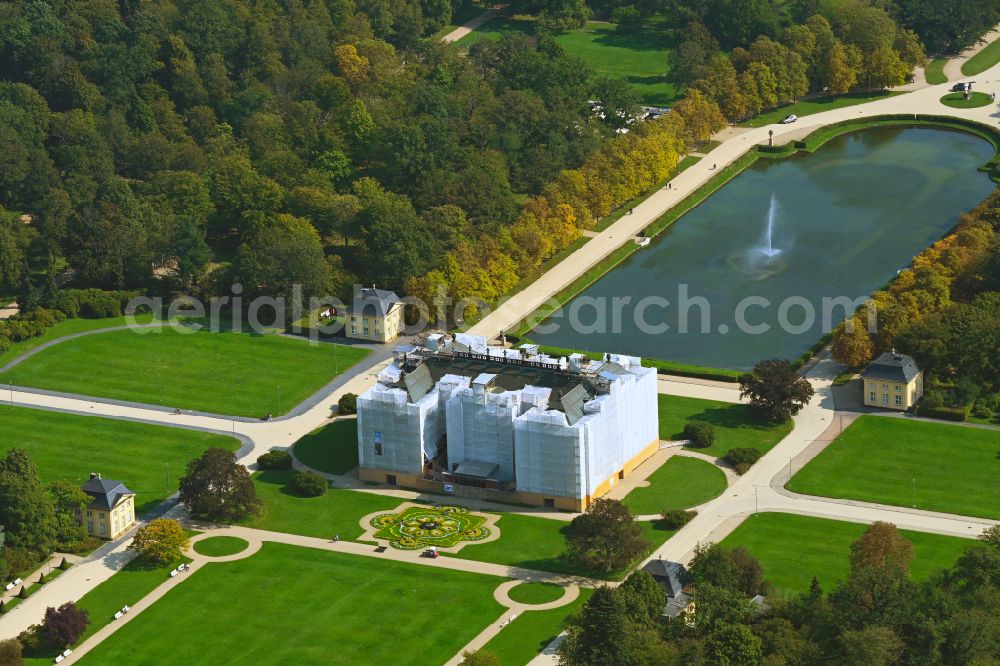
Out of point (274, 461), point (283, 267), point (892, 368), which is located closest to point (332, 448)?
point (274, 461)

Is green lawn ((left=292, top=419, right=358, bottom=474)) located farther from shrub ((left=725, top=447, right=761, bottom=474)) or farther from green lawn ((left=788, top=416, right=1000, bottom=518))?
green lawn ((left=788, top=416, right=1000, bottom=518))

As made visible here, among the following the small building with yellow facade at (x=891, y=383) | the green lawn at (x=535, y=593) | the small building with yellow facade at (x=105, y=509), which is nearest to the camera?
the green lawn at (x=535, y=593)

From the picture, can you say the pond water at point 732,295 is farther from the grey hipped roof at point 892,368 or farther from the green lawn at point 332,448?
the green lawn at point 332,448

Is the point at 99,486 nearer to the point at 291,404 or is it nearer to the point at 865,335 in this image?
the point at 291,404

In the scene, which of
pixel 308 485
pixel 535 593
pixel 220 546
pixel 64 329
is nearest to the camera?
pixel 535 593

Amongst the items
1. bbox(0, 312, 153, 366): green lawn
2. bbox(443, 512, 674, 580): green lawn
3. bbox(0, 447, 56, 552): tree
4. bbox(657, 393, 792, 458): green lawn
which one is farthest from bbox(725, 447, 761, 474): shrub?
bbox(0, 312, 153, 366): green lawn

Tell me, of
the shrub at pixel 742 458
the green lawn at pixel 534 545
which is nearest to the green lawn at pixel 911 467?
the shrub at pixel 742 458

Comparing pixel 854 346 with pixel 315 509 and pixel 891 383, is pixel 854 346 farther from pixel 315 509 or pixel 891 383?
pixel 315 509

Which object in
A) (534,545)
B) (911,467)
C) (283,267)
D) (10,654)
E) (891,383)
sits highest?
(283,267)
